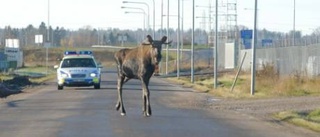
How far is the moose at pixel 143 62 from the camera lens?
66.2ft

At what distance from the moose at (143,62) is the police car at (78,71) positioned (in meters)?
17.6

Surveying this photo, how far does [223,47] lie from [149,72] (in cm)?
6924

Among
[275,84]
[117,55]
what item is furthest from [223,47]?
[117,55]

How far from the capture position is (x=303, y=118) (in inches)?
851

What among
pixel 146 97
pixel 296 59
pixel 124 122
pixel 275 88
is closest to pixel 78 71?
pixel 275 88

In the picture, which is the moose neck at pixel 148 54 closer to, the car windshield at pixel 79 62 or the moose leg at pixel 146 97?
the moose leg at pixel 146 97

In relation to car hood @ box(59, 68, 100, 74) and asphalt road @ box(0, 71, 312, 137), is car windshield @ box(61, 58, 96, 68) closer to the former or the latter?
car hood @ box(59, 68, 100, 74)

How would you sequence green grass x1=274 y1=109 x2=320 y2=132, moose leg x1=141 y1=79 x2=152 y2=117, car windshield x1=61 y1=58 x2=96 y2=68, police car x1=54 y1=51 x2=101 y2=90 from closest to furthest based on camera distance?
green grass x1=274 y1=109 x2=320 y2=132 < moose leg x1=141 y1=79 x2=152 y2=117 < police car x1=54 y1=51 x2=101 y2=90 < car windshield x1=61 y1=58 x2=96 y2=68

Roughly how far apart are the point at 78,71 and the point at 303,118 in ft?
65.4

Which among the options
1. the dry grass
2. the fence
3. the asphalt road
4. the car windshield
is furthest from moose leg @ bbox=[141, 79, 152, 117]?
the fence

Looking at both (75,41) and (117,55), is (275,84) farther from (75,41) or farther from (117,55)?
(75,41)

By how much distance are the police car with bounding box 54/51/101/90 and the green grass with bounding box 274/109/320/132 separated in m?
17.6

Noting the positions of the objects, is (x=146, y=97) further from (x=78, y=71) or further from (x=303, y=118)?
(x=78, y=71)

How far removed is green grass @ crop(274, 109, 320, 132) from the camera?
64.8 feet
